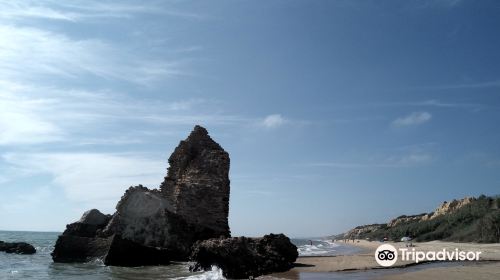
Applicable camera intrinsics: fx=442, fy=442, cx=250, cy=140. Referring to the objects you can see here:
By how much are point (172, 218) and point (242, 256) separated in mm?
7396

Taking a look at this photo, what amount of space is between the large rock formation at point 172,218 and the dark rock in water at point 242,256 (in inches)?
210

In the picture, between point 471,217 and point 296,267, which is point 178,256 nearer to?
point 296,267

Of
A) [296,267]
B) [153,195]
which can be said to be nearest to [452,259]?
[296,267]

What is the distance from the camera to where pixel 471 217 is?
147 ft

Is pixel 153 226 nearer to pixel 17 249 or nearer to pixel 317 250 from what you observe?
pixel 17 249

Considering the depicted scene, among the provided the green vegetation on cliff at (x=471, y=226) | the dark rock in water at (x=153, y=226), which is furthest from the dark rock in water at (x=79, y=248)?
the green vegetation on cliff at (x=471, y=226)

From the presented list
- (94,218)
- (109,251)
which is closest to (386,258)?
(109,251)

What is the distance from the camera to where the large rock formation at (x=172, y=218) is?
70.0ft

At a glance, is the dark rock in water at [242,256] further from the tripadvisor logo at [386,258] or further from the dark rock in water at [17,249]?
the dark rock in water at [17,249]

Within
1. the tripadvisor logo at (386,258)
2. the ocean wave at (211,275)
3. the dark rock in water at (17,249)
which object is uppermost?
the tripadvisor logo at (386,258)

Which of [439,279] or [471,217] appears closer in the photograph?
[439,279]

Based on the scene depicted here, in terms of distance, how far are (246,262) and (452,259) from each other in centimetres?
1024

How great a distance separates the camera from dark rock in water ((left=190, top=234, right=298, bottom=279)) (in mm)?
14547

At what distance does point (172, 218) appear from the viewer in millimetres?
21281
